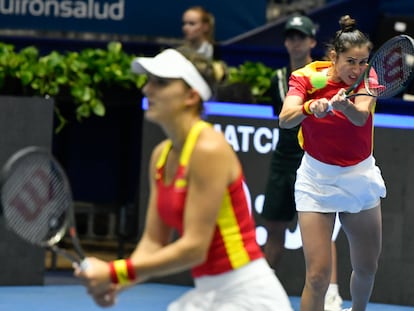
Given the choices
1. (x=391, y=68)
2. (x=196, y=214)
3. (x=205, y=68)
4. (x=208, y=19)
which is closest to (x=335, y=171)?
(x=391, y=68)

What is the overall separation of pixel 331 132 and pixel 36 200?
227cm

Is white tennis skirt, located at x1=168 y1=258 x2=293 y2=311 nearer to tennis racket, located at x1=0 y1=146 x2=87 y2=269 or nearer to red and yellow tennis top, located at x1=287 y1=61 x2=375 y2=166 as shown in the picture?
tennis racket, located at x1=0 y1=146 x2=87 y2=269

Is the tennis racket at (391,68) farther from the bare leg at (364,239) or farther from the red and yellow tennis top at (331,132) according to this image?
the bare leg at (364,239)

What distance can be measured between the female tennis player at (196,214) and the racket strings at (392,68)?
194 centimetres

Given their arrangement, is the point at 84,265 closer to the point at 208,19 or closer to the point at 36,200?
the point at 36,200

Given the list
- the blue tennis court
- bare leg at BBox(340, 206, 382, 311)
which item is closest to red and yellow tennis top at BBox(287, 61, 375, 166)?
bare leg at BBox(340, 206, 382, 311)

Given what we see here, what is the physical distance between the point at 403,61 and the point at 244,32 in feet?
13.7

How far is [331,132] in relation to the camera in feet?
19.6

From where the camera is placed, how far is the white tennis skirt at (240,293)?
3930mm

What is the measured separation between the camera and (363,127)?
5973mm

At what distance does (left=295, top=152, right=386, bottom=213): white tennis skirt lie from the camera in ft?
19.7

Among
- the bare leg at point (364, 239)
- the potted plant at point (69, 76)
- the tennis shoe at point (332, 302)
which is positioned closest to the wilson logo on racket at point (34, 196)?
the bare leg at point (364, 239)

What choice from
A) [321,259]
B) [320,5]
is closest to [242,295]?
[321,259]

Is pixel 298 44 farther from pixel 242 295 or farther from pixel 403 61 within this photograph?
pixel 242 295
